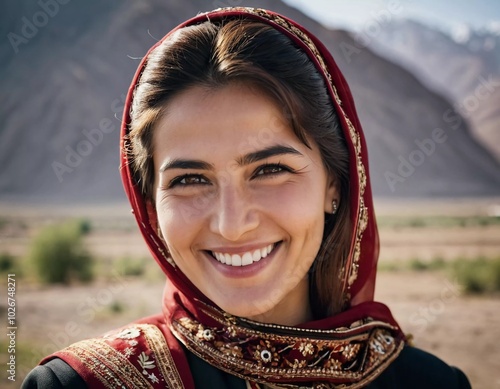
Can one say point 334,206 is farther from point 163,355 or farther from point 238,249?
point 163,355

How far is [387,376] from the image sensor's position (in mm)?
2264

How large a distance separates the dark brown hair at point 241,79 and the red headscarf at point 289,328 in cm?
5

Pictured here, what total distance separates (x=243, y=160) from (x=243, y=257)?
33 centimetres

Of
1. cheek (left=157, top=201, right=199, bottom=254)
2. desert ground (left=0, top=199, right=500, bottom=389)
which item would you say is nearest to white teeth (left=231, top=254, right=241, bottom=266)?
cheek (left=157, top=201, right=199, bottom=254)

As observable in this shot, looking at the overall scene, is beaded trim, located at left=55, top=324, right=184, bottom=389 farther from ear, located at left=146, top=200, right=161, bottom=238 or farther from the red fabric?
ear, located at left=146, top=200, right=161, bottom=238

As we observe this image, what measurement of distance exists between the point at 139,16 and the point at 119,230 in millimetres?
34526

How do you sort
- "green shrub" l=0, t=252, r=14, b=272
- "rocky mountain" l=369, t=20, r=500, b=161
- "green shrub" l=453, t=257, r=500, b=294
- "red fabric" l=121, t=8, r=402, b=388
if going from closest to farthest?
"red fabric" l=121, t=8, r=402, b=388
"green shrub" l=453, t=257, r=500, b=294
"green shrub" l=0, t=252, r=14, b=272
"rocky mountain" l=369, t=20, r=500, b=161

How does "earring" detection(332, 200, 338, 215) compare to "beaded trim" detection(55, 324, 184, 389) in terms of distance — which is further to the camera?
"earring" detection(332, 200, 338, 215)

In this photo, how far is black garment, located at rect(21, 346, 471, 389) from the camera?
1.88 metres

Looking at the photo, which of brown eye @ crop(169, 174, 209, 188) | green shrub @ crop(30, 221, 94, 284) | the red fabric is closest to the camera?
brown eye @ crop(169, 174, 209, 188)

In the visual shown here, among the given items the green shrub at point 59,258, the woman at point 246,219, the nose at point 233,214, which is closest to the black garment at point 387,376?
the woman at point 246,219

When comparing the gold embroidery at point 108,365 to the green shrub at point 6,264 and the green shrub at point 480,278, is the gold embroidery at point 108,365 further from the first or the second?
the green shrub at point 6,264

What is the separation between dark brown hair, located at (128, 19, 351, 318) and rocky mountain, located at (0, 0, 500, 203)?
144 feet

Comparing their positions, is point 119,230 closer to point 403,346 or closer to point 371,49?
point 403,346
